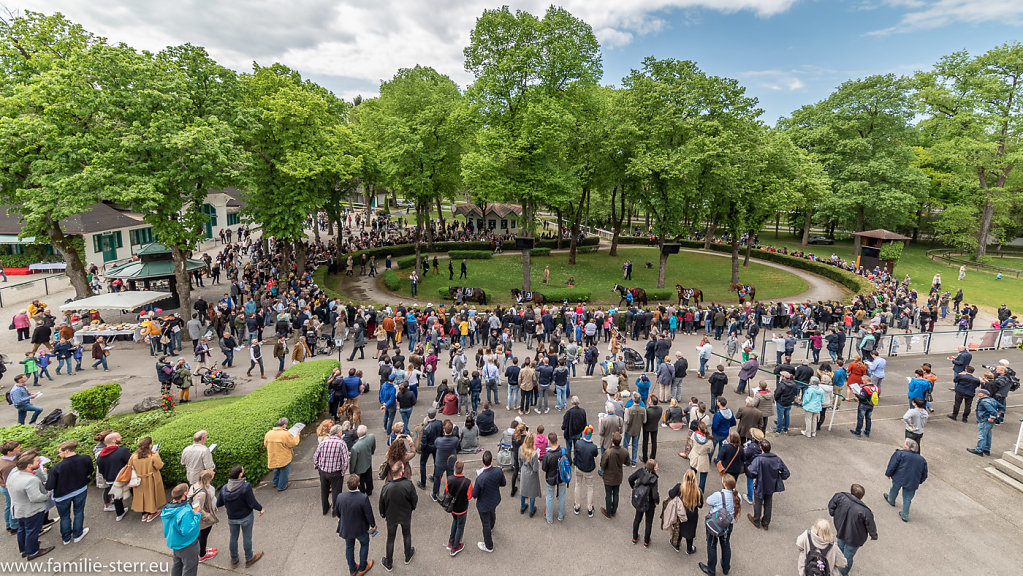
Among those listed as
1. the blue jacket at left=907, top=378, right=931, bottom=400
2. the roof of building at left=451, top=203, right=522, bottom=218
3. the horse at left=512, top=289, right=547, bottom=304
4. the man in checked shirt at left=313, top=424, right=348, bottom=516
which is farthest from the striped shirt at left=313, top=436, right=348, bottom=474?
the roof of building at left=451, top=203, right=522, bottom=218

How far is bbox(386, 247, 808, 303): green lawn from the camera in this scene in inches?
1172

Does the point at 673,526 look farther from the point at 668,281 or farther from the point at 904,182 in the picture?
the point at 904,182

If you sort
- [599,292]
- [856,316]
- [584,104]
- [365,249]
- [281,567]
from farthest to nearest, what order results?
[365,249] < [584,104] < [599,292] < [856,316] < [281,567]

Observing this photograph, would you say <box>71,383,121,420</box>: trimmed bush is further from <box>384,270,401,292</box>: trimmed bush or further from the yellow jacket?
<box>384,270,401,292</box>: trimmed bush

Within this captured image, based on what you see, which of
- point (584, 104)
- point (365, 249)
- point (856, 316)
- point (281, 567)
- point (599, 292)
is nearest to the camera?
point (281, 567)

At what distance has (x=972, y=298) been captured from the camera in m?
29.5

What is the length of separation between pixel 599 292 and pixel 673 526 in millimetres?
22227

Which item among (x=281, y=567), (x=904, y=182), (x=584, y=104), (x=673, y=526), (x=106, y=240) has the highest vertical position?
(x=584, y=104)

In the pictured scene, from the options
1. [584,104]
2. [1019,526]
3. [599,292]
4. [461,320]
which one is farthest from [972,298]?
[461,320]

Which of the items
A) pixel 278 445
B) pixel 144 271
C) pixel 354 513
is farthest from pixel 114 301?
pixel 354 513

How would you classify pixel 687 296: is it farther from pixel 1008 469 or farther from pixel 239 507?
pixel 239 507

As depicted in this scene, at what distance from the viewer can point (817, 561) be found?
19.6 ft

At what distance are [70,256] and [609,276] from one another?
2887cm

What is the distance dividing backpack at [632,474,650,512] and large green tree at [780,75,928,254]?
137 feet
